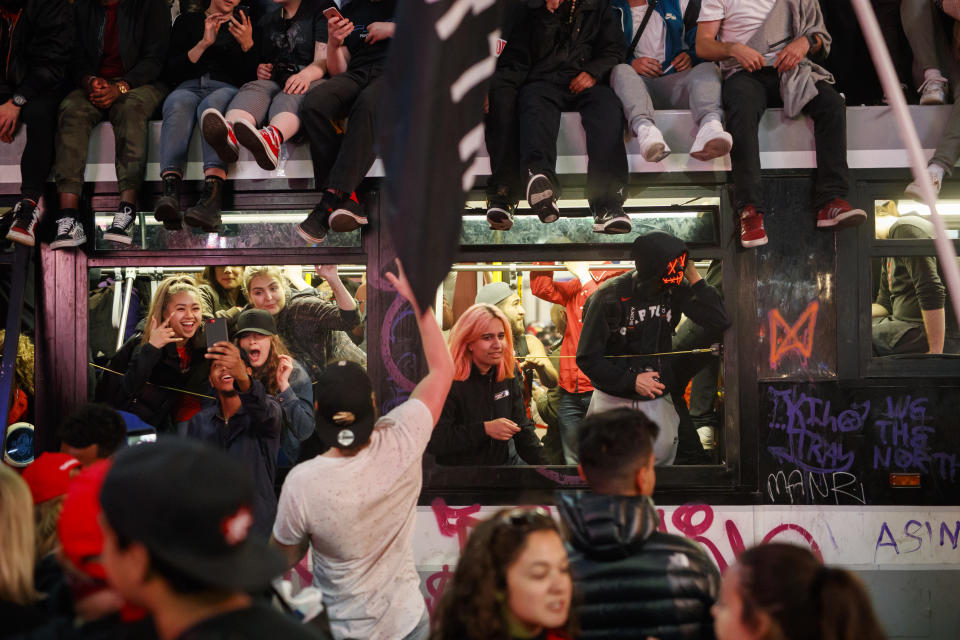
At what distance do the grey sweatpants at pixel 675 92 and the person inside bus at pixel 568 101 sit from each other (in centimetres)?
9

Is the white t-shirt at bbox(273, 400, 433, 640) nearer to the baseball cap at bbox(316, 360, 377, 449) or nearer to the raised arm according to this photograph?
the baseball cap at bbox(316, 360, 377, 449)

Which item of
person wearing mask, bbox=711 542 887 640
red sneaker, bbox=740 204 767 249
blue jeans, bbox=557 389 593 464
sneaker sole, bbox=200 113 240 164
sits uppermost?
sneaker sole, bbox=200 113 240 164

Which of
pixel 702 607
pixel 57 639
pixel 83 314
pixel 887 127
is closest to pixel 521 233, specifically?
pixel 887 127

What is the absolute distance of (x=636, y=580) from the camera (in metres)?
2.66

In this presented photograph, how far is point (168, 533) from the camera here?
1685 mm

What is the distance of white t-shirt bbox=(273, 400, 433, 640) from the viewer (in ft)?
10.8

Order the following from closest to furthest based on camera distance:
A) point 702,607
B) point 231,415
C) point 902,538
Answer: point 702,607 < point 231,415 < point 902,538

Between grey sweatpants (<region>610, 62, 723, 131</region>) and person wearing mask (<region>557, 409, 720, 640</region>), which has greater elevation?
grey sweatpants (<region>610, 62, 723, 131</region>)

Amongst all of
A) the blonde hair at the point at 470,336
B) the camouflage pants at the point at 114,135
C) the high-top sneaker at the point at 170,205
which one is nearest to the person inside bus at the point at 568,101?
the blonde hair at the point at 470,336

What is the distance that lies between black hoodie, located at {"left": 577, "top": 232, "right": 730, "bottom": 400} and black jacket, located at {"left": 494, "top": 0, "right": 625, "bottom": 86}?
133 cm

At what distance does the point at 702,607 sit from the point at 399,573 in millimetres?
1276

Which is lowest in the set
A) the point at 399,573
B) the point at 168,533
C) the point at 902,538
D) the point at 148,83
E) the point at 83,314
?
the point at 902,538

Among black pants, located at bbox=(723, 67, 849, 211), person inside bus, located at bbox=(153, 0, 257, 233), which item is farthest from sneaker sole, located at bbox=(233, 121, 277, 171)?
black pants, located at bbox=(723, 67, 849, 211)

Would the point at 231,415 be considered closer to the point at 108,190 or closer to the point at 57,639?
the point at 108,190
